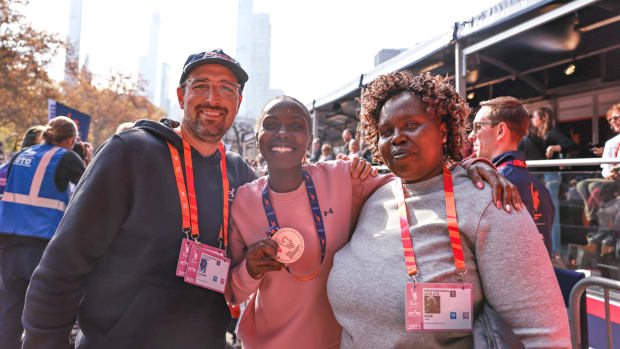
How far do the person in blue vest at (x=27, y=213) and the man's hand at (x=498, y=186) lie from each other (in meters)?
3.91

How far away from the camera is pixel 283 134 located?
5.94 ft

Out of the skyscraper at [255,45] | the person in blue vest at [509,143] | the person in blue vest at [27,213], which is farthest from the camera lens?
the skyscraper at [255,45]

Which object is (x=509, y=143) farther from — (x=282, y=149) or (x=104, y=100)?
(x=104, y=100)

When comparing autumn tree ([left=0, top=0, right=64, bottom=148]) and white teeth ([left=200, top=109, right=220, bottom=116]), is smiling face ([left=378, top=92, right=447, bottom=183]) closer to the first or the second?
white teeth ([left=200, top=109, right=220, bottom=116])

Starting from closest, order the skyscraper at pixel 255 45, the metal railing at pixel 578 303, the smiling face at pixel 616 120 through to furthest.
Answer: the metal railing at pixel 578 303 → the smiling face at pixel 616 120 → the skyscraper at pixel 255 45

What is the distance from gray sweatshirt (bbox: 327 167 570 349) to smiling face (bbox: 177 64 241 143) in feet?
3.06

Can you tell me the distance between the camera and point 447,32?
5.47 meters

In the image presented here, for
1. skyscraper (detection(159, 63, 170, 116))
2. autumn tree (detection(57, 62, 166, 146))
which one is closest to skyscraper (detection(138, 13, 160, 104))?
skyscraper (detection(159, 63, 170, 116))

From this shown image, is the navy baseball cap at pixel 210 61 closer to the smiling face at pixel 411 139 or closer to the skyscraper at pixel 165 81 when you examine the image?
the smiling face at pixel 411 139

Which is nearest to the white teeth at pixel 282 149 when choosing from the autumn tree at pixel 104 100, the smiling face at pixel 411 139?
the smiling face at pixel 411 139

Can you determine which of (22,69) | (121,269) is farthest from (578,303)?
(22,69)

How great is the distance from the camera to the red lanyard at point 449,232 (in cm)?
133

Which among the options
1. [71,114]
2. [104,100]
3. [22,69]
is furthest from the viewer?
[104,100]

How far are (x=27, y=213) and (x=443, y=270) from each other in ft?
13.3
